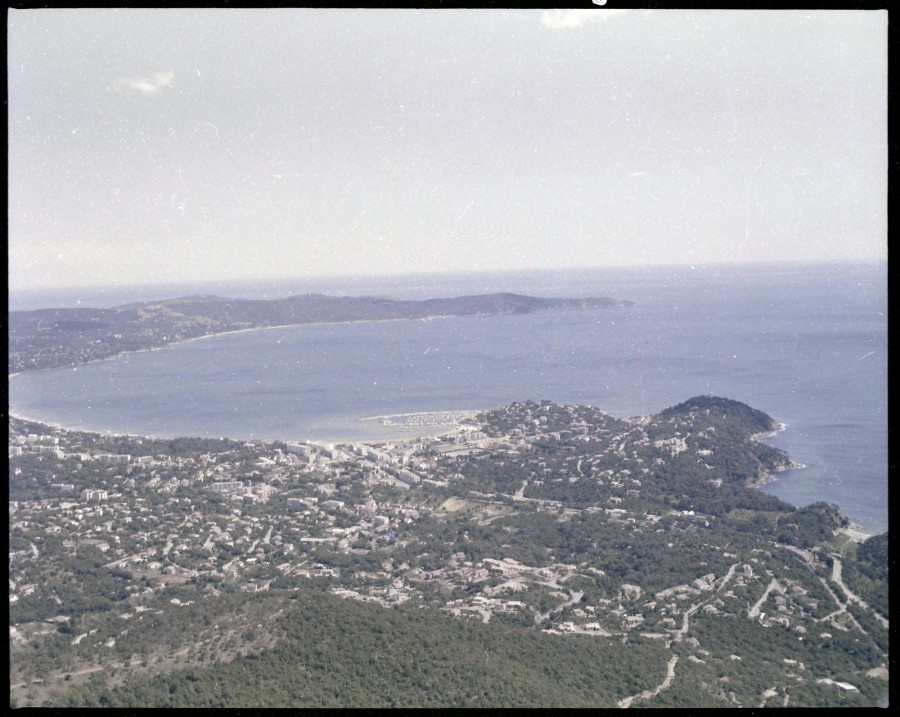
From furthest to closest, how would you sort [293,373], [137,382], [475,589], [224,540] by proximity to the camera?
1. [293,373]
2. [137,382]
3. [224,540]
4. [475,589]

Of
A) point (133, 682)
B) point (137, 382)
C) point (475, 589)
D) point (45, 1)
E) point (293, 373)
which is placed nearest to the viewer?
point (45, 1)

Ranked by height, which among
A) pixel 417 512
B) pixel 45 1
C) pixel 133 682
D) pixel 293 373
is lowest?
pixel 133 682

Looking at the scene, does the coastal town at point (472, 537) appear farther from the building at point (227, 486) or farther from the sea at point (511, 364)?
the sea at point (511, 364)

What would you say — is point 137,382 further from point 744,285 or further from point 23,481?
point 744,285

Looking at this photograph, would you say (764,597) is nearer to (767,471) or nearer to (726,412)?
(767,471)

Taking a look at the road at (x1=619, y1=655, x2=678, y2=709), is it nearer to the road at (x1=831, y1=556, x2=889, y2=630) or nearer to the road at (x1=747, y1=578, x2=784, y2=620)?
the road at (x1=747, y1=578, x2=784, y2=620)

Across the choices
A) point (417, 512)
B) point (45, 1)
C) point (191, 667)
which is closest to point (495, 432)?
point (417, 512)

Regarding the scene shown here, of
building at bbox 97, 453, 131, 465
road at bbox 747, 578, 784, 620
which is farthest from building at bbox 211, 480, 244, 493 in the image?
road at bbox 747, 578, 784, 620

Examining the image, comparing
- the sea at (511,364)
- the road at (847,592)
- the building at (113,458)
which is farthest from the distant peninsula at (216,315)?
the road at (847,592)
